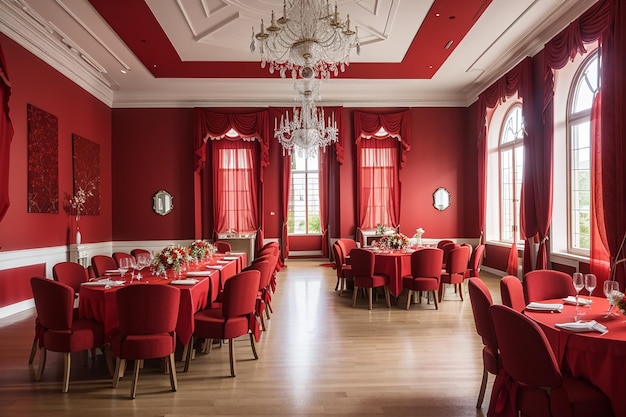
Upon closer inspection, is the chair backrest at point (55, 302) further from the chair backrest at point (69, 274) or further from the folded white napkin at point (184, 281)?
the chair backrest at point (69, 274)

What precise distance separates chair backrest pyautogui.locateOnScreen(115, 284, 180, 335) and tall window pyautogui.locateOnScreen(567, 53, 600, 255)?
6387 mm

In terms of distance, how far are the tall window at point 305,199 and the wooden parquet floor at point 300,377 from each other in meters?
6.93

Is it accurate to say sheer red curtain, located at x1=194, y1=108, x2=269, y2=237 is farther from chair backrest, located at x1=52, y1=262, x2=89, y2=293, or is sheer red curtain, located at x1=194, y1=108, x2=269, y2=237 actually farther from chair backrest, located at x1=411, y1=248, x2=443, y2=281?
chair backrest, located at x1=52, y1=262, x2=89, y2=293

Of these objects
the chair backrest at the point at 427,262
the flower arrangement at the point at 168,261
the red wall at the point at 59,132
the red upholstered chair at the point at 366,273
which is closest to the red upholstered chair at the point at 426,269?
the chair backrest at the point at 427,262

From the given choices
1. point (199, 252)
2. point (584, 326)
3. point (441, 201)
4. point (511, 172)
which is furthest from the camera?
point (441, 201)

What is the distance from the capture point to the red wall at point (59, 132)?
6.65 metres

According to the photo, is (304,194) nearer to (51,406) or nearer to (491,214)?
(491,214)

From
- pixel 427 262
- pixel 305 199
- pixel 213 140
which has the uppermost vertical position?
pixel 213 140

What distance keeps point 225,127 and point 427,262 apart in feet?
22.7

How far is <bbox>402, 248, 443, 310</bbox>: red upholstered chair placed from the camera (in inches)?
249

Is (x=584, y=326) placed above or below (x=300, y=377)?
above

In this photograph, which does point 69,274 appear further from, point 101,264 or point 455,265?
point 455,265

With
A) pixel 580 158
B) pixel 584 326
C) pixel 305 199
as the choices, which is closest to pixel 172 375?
pixel 584 326

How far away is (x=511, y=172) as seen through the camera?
9.58 m
